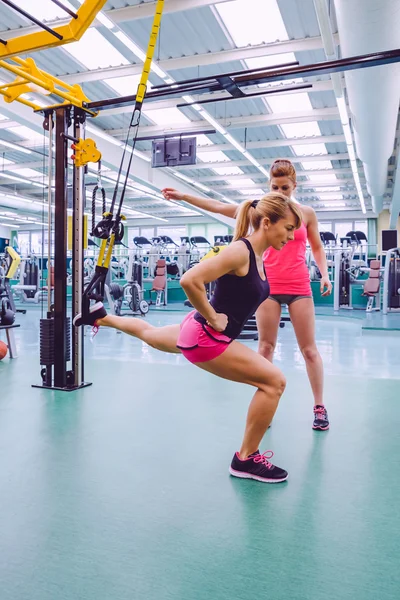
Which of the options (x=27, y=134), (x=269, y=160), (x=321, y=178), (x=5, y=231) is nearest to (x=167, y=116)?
(x=27, y=134)

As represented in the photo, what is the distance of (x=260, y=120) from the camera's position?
948 centimetres

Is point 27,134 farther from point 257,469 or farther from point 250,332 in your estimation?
point 257,469

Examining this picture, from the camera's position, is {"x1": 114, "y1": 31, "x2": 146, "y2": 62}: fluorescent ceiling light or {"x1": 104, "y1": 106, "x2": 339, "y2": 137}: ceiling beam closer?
{"x1": 114, "y1": 31, "x2": 146, "y2": 62}: fluorescent ceiling light

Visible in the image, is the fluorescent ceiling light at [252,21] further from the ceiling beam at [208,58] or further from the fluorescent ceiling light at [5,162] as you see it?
the fluorescent ceiling light at [5,162]

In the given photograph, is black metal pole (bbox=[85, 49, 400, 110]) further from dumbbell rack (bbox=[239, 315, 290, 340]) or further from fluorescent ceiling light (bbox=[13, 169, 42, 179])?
fluorescent ceiling light (bbox=[13, 169, 42, 179])

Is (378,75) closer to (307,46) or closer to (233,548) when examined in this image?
(307,46)

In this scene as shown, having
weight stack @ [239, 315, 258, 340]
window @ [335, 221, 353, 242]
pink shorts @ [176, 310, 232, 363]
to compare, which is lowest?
weight stack @ [239, 315, 258, 340]

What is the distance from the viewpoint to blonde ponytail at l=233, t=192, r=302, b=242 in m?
1.82

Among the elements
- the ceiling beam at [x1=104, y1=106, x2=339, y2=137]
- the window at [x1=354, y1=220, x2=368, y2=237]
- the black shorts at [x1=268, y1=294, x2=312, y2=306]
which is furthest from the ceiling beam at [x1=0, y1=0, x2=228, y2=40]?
the window at [x1=354, y1=220, x2=368, y2=237]

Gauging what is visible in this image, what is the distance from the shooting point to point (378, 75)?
16.7 ft

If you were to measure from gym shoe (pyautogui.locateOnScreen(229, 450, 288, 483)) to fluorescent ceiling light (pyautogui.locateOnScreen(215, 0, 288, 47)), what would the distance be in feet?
17.2

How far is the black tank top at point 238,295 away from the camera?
1786 millimetres

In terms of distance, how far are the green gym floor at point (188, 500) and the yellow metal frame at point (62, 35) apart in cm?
207

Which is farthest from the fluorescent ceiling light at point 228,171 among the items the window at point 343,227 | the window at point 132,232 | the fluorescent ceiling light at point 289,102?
the window at point 132,232
